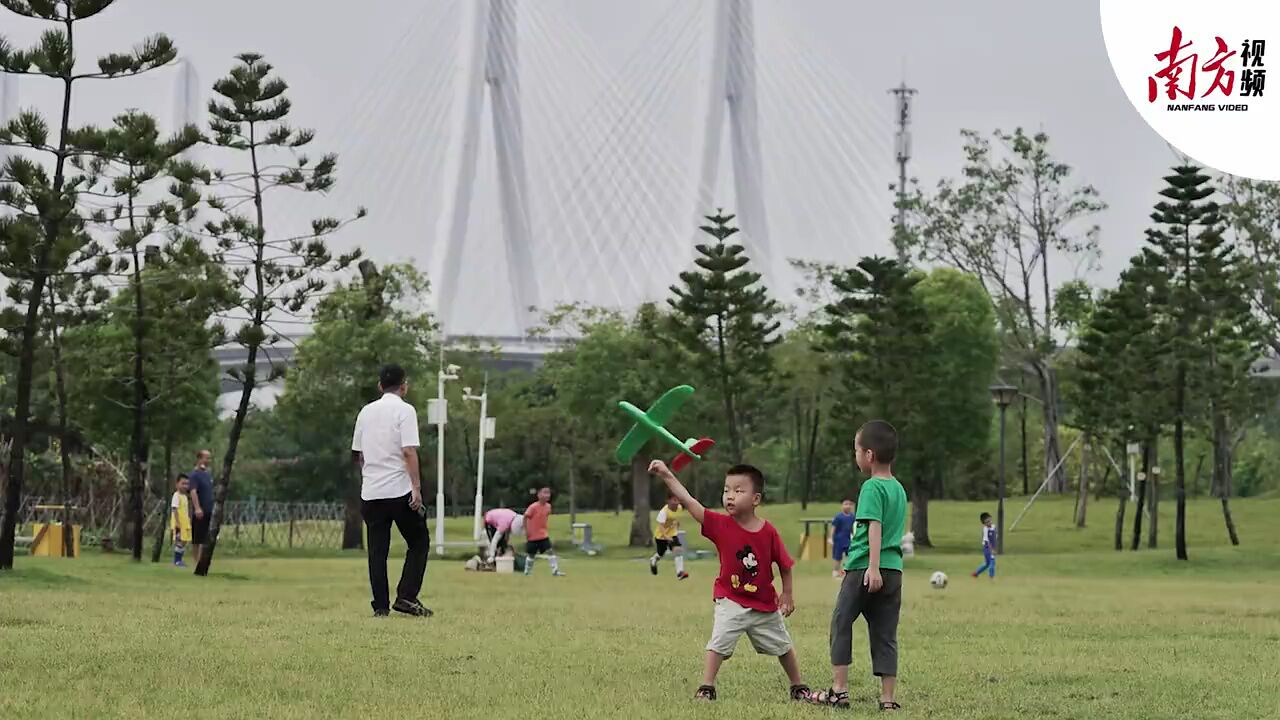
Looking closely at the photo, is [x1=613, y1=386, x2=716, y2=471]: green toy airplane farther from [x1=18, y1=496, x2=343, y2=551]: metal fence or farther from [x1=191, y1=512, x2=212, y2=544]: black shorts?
[x1=18, y1=496, x2=343, y2=551]: metal fence

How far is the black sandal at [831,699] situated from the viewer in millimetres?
6988

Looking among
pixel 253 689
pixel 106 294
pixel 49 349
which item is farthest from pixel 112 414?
pixel 253 689

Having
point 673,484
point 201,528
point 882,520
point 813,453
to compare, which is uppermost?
point 813,453

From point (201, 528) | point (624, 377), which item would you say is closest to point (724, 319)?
point (624, 377)

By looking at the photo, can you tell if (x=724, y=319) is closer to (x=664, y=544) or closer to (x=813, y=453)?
(x=813, y=453)

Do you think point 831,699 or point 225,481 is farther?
point 225,481

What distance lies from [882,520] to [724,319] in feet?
119

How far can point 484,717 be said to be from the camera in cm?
628

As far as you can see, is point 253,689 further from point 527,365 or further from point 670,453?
point 527,365

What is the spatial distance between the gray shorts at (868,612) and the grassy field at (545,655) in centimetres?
24

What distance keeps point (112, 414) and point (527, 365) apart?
96.6ft

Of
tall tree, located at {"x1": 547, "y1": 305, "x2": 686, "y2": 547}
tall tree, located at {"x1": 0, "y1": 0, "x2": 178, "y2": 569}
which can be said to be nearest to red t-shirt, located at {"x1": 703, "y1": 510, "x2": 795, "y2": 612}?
tall tree, located at {"x1": 0, "y1": 0, "x2": 178, "y2": 569}

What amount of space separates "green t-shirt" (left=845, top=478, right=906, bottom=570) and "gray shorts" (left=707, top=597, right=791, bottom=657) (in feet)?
1.23

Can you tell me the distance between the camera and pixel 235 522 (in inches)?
1607
